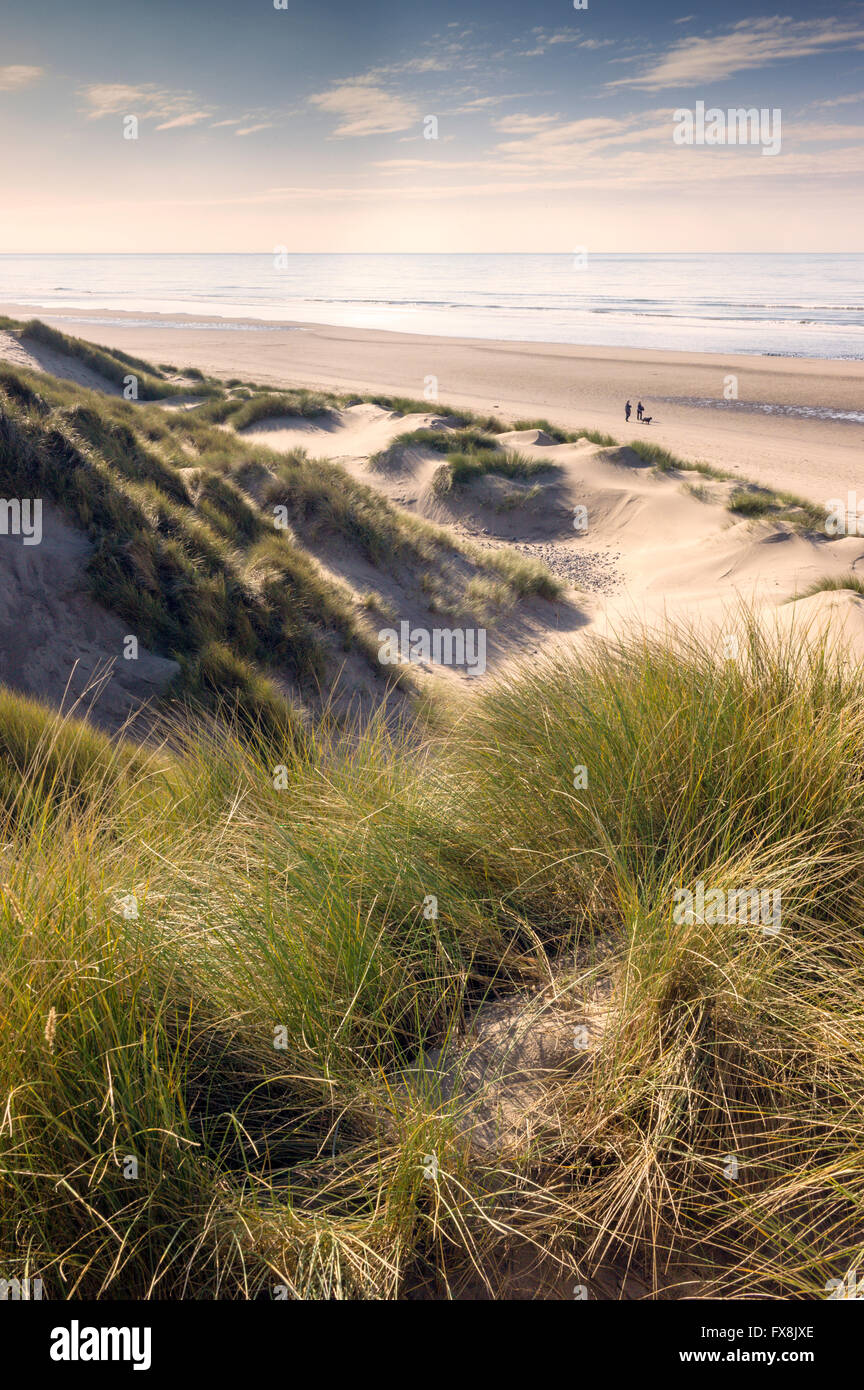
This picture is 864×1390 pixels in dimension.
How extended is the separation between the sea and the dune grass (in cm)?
2064

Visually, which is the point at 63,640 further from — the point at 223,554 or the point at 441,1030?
the point at 441,1030

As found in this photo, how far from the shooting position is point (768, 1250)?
6.50 feet

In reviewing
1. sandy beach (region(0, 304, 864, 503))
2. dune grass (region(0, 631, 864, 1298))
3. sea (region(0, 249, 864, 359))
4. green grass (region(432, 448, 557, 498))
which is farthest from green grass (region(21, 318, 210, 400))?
dune grass (region(0, 631, 864, 1298))

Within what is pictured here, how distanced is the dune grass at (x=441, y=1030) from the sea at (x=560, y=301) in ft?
67.7

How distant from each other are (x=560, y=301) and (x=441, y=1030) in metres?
65.2

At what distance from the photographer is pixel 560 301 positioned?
60.0 meters

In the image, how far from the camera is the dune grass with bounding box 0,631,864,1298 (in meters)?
1.89

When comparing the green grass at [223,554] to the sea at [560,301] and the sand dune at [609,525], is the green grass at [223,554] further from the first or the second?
the sea at [560,301]

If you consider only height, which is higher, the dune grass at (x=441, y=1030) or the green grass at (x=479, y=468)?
the green grass at (x=479, y=468)

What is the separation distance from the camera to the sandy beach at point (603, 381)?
20.1 meters

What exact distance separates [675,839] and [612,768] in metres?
0.43

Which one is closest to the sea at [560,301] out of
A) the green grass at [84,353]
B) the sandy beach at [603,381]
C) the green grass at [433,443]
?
the sandy beach at [603,381]

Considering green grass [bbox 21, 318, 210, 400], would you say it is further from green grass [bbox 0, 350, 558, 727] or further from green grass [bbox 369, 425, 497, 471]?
green grass [bbox 0, 350, 558, 727]
